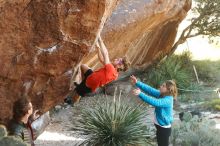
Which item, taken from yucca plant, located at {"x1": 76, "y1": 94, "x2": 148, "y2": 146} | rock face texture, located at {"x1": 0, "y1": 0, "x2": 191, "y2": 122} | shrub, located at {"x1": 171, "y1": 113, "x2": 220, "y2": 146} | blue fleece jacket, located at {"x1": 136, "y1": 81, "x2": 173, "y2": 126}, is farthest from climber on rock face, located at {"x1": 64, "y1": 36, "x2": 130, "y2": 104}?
shrub, located at {"x1": 171, "y1": 113, "x2": 220, "y2": 146}

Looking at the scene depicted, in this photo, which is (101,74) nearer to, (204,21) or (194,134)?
(194,134)

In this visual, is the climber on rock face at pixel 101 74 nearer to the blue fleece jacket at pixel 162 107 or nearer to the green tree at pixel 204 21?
the blue fleece jacket at pixel 162 107

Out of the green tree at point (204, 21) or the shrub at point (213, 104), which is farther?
the green tree at point (204, 21)

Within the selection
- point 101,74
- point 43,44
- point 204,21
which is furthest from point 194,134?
point 204,21

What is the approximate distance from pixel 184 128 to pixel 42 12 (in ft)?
17.1

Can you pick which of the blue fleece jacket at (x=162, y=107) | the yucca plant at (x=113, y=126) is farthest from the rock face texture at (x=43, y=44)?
the blue fleece jacket at (x=162, y=107)

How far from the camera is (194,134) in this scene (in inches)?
446

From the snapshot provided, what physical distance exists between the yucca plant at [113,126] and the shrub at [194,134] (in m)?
1.05

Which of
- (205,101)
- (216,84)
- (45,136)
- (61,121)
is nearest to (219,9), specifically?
(216,84)

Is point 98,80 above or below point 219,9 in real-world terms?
below

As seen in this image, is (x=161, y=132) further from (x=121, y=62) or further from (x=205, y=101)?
(x=205, y=101)

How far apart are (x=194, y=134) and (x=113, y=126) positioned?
2125mm

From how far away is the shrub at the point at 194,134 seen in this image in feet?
36.7

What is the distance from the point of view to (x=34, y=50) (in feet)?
28.0
